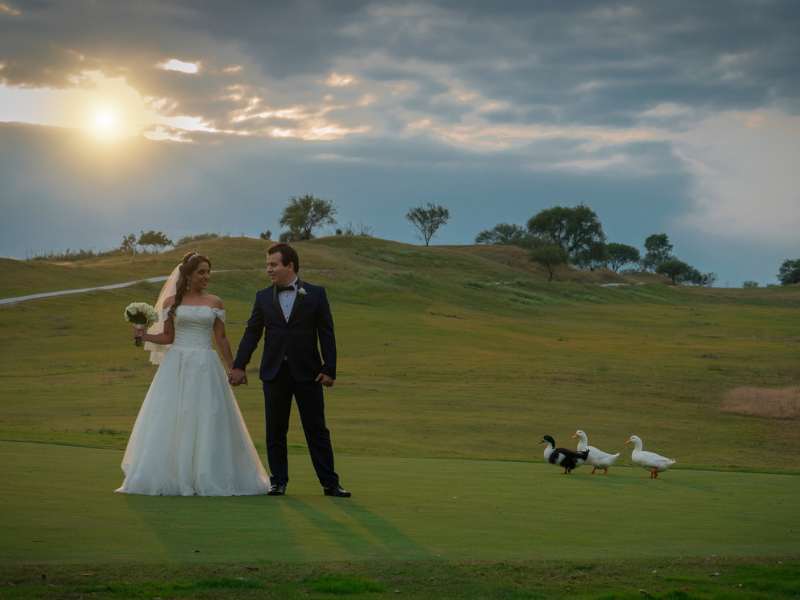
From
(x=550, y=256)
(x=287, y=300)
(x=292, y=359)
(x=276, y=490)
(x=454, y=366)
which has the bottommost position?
(x=454, y=366)

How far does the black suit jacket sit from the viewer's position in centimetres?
1246

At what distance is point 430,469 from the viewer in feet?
52.8

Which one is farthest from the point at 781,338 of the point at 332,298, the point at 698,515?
the point at 698,515

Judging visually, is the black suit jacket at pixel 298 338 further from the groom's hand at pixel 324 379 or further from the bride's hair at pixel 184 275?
the bride's hair at pixel 184 275

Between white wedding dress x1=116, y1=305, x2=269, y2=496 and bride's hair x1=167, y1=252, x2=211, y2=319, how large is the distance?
9 cm

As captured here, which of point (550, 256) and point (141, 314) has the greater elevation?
point (550, 256)

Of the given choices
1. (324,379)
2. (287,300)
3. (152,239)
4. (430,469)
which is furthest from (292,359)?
(152,239)

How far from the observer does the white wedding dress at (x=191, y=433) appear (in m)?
12.1

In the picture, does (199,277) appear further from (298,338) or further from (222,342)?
(298,338)

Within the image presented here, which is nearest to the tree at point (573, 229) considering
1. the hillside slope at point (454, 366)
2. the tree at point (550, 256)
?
the tree at point (550, 256)

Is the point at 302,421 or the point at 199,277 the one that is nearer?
the point at 302,421

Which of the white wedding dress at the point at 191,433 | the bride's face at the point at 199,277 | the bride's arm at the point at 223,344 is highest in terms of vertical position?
the bride's face at the point at 199,277

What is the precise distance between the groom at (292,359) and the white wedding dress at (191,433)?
385 millimetres

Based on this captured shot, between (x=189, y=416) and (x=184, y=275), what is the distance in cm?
184
